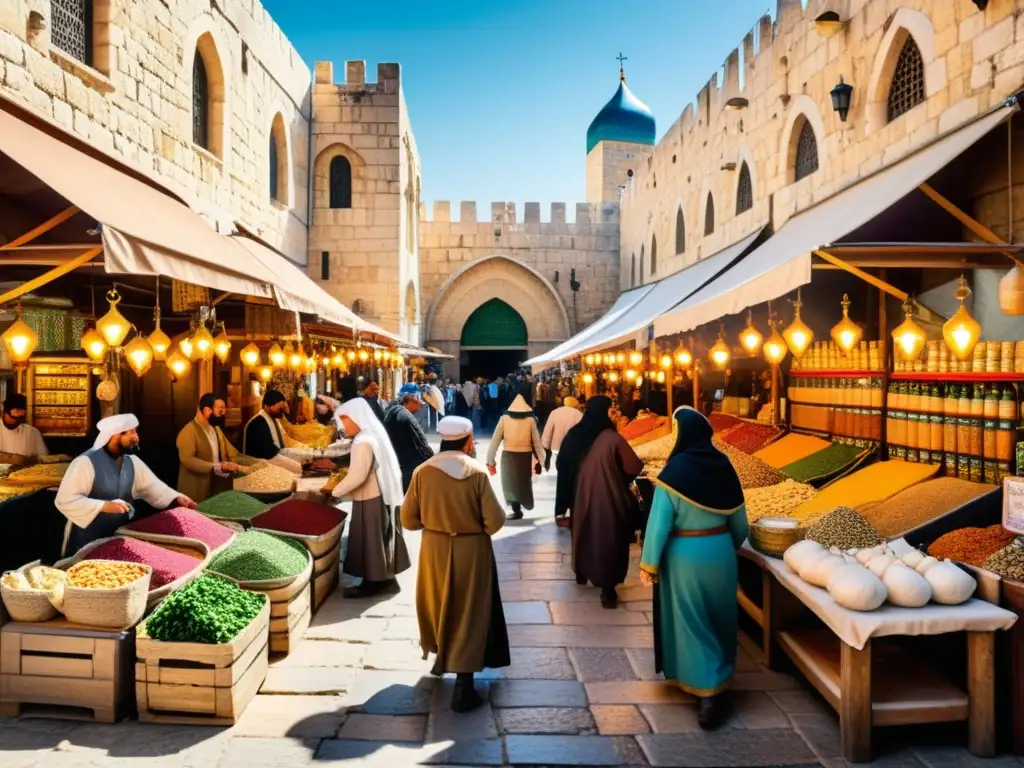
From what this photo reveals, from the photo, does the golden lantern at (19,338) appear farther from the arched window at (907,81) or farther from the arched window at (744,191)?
the arched window at (744,191)

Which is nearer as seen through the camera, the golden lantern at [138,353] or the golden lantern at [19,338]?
the golden lantern at [19,338]

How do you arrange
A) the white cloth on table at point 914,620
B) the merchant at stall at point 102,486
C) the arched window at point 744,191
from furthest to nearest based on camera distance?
the arched window at point 744,191 → the merchant at stall at point 102,486 → the white cloth on table at point 914,620

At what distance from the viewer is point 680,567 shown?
384 centimetres

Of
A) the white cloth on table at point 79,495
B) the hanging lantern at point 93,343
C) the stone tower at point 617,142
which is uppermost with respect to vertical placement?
the stone tower at point 617,142

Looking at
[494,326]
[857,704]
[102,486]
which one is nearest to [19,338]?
[102,486]

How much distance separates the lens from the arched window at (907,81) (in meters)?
6.64

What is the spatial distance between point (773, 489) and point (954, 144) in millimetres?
2819

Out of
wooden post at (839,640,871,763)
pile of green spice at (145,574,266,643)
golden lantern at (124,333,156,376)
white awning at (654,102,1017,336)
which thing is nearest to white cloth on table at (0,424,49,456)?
golden lantern at (124,333,156,376)

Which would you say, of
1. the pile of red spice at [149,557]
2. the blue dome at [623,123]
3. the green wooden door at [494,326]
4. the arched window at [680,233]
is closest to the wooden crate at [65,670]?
the pile of red spice at [149,557]

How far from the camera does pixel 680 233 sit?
590 inches

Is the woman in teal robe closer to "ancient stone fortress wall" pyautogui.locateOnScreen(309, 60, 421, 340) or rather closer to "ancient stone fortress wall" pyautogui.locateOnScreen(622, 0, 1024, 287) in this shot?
"ancient stone fortress wall" pyautogui.locateOnScreen(622, 0, 1024, 287)

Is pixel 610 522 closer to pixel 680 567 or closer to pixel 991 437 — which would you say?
pixel 680 567

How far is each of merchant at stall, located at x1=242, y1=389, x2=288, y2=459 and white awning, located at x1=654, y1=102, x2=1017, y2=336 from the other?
4.24 metres

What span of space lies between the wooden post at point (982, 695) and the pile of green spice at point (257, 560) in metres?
3.58
